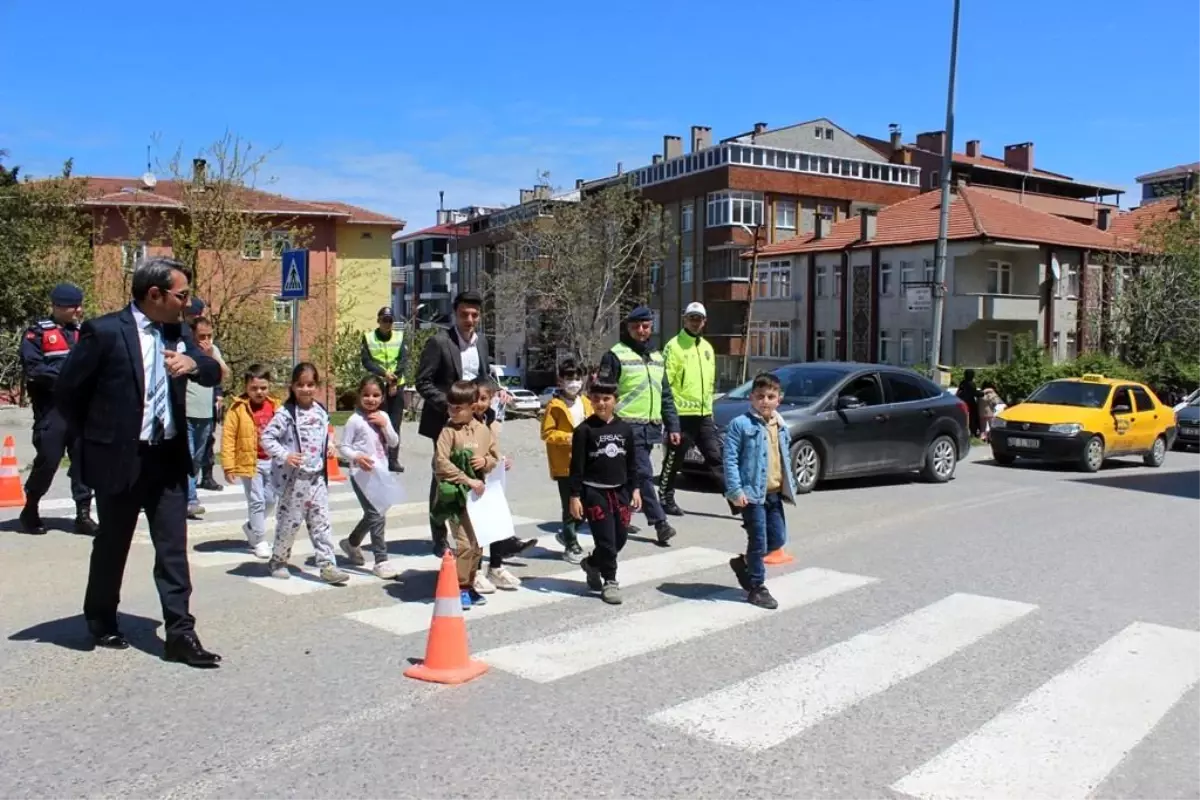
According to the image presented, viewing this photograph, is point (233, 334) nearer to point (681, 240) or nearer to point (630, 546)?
point (630, 546)

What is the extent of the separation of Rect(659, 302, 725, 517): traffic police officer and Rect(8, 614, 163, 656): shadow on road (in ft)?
17.3

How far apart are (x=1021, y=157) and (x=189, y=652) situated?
77.8m

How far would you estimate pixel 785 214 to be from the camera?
204 feet

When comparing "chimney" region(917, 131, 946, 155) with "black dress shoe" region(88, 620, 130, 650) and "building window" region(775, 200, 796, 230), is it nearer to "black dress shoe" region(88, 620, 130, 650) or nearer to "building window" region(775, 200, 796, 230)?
"building window" region(775, 200, 796, 230)

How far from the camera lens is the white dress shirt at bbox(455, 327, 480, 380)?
305 inches

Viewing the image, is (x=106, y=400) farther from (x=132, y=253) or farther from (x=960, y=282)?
(x=960, y=282)

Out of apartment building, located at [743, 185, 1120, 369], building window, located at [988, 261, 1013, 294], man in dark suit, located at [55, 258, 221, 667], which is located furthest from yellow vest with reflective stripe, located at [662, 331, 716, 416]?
building window, located at [988, 261, 1013, 294]

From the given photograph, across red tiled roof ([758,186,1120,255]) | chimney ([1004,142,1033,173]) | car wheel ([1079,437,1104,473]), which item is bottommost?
car wheel ([1079,437,1104,473])

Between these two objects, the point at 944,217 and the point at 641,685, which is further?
the point at 944,217

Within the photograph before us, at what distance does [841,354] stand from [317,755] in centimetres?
5118

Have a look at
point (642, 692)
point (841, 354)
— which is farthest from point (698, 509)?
point (841, 354)

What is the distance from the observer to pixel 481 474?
6.66 metres

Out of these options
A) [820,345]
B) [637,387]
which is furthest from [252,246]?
[820,345]

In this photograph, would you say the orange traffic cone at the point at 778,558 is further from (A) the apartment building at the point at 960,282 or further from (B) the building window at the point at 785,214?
(B) the building window at the point at 785,214
